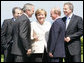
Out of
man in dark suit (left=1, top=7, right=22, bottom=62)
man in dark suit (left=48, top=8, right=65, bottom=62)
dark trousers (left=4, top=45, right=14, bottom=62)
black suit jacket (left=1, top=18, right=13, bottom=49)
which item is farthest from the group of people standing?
black suit jacket (left=1, top=18, right=13, bottom=49)

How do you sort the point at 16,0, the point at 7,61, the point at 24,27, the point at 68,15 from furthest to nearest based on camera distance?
the point at 16,0
the point at 7,61
the point at 68,15
the point at 24,27

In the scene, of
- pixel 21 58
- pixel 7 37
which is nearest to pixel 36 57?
pixel 21 58

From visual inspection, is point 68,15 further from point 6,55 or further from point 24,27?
point 6,55

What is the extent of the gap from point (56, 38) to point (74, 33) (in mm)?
747

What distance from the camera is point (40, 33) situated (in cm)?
877

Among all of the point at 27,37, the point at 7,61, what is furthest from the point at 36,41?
the point at 7,61

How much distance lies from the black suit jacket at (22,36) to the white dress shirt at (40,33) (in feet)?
0.45

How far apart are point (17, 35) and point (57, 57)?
3.45ft

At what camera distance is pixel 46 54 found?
355 inches

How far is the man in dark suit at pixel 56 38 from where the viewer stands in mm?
8859

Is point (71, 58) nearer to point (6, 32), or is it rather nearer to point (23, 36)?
point (23, 36)

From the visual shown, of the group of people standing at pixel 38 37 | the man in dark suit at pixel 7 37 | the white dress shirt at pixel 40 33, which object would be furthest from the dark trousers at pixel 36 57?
the man in dark suit at pixel 7 37

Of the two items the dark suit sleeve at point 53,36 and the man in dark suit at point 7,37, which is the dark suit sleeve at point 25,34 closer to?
the dark suit sleeve at point 53,36

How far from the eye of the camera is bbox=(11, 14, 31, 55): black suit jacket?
28.5ft
